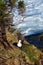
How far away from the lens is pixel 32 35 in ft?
29.0

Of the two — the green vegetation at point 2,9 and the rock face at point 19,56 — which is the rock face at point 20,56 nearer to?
the rock face at point 19,56

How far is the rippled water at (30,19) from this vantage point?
29.6 feet

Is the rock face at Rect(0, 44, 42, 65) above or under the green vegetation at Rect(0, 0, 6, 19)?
under

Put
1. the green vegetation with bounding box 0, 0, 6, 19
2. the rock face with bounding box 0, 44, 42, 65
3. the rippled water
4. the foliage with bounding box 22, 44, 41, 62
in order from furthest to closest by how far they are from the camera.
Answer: the rippled water, the green vegetation with bounding box 0, 0, 6, 19, the foliage with bounding box 22, 44, 41, 62, the rock face with bounding box 0, 44, 42, 65

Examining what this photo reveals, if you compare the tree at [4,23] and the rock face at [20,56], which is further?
the tree at [4,23]

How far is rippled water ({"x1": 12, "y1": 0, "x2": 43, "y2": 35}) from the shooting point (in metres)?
9.02

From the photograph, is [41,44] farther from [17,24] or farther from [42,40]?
[17,24]

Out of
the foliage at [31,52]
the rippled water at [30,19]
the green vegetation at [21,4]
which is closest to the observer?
the foliage at [31,52]

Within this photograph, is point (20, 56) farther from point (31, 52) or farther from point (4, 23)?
point (4, 23)

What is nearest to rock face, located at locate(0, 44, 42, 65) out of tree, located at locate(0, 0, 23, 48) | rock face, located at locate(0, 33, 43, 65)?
rock face, located at locate(0, 33, 43, 65)

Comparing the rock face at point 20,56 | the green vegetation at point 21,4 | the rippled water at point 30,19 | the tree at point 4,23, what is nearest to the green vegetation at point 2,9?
the tree at point 4,23

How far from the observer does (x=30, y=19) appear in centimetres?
993

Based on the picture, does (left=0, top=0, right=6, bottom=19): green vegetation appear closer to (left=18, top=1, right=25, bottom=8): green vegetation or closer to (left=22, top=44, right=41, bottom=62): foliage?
(left=22, top=44, right=41, bottom=62): foliage

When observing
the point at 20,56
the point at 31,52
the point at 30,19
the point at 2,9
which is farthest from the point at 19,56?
the point at 30,19
